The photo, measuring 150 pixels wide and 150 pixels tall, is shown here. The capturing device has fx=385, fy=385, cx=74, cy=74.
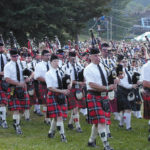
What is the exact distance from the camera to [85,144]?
22.9ft

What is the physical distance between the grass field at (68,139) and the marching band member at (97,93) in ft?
1.93

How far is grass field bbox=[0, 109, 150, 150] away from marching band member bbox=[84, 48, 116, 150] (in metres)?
0.59

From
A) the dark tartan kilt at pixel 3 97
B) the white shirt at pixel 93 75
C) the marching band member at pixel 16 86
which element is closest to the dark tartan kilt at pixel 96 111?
the white shirt at pixel 93 75

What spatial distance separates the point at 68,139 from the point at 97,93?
1.47 meters

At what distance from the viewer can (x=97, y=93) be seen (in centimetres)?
639

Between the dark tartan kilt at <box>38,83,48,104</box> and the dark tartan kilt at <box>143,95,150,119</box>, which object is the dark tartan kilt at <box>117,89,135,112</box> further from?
the dark tartan kilt at <box>38,83,48,104</box>

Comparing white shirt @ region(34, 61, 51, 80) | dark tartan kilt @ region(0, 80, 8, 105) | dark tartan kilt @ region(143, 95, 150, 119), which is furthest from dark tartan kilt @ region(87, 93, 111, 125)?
dark tartan kilt @ region(0, 80, 8, 105)

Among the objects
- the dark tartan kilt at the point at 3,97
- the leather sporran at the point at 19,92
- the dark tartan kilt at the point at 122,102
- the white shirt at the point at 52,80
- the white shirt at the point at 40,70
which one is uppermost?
the white shirt at the point at 40,70

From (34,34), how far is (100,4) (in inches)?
175

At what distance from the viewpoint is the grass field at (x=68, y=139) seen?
671 cm

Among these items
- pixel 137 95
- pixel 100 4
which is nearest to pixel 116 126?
pixel 137 95

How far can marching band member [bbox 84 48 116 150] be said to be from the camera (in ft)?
Result: 20.7

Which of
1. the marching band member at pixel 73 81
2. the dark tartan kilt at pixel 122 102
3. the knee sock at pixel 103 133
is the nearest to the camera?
the knee sock at pixel 103 133

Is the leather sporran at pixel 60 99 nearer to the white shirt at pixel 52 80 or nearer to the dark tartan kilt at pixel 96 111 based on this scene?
the white shirt at pixel 52 80
